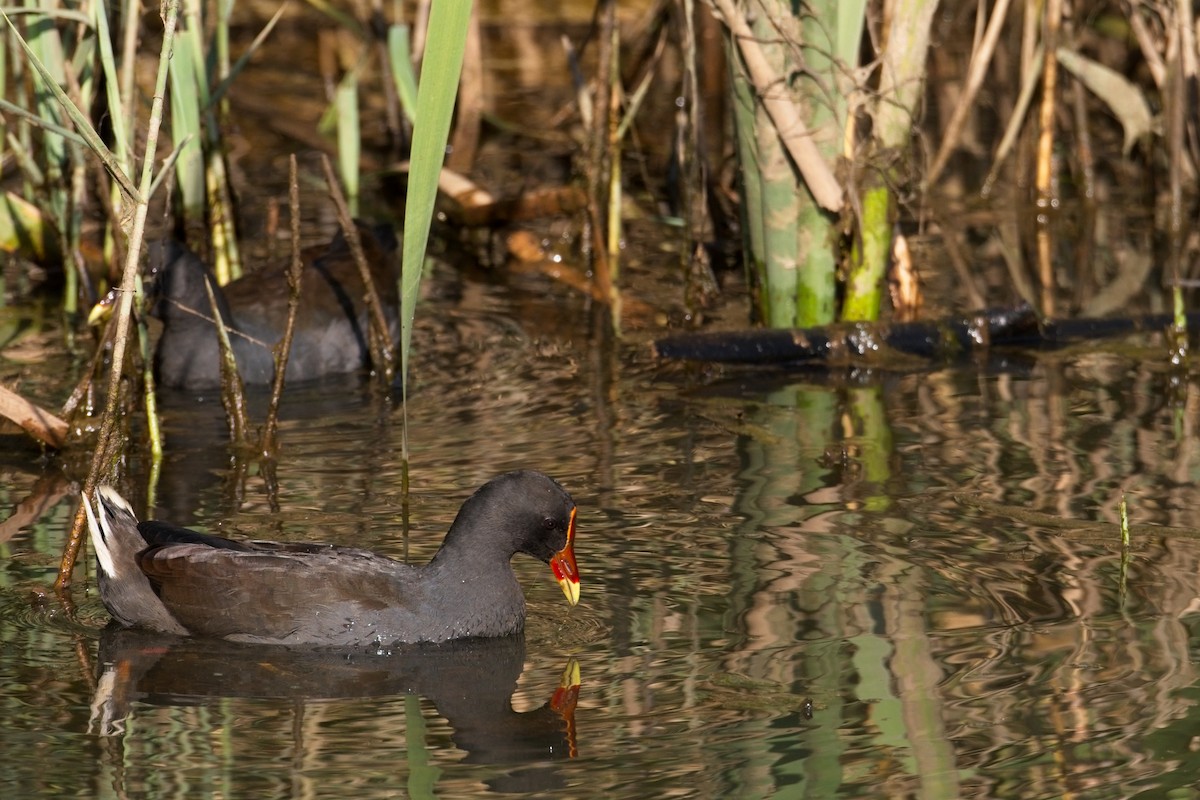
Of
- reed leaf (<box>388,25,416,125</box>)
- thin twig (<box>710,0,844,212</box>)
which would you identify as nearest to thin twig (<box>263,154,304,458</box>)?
thin twig (<box>710,0,844,212</box>)

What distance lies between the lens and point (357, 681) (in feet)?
13.4

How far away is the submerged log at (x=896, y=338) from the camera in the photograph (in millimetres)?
6723

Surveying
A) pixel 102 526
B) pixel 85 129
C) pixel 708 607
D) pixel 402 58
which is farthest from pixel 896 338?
pixel 85 129

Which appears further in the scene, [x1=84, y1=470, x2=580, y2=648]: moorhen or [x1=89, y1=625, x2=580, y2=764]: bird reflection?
[x1=84, y1=470, x2=580, y2=648]: moorhen

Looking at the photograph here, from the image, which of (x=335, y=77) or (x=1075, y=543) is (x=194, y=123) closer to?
(x=1075, y=543)

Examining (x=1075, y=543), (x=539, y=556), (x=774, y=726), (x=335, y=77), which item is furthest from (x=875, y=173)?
(x=335, y=77)

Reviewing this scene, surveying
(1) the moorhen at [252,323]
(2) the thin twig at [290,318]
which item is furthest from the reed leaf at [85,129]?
(1) the moorhen at [252,323]

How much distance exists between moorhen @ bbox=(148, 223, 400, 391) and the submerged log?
1212 millimetres

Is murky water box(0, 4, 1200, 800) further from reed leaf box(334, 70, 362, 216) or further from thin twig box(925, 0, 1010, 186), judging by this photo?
reed leaf box(334, 70, 362, 216)

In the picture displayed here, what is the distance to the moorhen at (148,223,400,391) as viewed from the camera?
22.5 feet

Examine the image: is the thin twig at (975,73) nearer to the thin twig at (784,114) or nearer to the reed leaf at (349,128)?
the thin twig at (784,114)

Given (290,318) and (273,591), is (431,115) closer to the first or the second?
(273,591)

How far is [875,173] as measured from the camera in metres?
6.52

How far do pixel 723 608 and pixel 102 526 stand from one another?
4.74 feet
